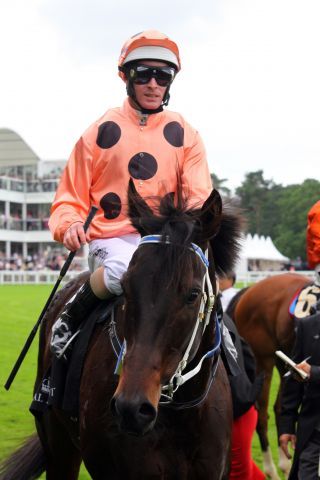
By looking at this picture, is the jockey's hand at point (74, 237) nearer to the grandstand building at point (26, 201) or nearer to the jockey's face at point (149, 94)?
the jockey's face at point (149, 94)

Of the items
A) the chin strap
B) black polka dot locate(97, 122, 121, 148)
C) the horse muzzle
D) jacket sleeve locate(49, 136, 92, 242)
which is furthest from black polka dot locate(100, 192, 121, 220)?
the horse muzzle

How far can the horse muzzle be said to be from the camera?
2.50 meters

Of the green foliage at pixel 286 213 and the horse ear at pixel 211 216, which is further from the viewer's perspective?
the green foliage at pixel 286 213

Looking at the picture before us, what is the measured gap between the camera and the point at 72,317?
152 inches

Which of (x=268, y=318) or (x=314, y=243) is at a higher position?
(x=314, y=243)

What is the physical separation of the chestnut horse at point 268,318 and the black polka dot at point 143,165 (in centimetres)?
428

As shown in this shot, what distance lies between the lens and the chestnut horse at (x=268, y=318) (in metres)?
8.16

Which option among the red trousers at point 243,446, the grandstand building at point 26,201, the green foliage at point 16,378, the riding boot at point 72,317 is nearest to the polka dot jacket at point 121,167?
the riding boot at point 72,317

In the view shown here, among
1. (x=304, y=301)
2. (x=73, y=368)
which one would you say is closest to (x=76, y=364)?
(x=73, y=368)

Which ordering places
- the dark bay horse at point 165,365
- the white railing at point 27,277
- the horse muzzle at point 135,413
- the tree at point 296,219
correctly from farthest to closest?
the tree at point 296,219
the white railing at point 27,277
the dark bay horse at point 165,365
the horse muzzle at point 135,413

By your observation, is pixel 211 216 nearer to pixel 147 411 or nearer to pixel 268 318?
pixel 147 411

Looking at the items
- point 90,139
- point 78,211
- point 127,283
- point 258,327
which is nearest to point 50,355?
point 78,211

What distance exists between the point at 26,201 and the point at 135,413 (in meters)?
60.3

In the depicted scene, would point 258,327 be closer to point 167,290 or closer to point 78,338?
point 78,338
